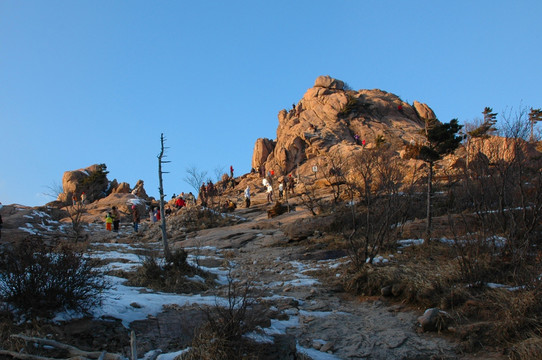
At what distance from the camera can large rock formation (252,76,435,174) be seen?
43.3 m

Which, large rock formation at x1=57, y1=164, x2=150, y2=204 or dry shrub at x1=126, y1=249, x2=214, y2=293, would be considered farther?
large rock formation at x1=57, y1=164, x2=150, y2=204

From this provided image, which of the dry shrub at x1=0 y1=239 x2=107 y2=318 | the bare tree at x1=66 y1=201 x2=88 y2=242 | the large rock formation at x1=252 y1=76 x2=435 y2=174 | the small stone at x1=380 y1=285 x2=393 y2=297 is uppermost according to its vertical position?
the large rock formation at x1=252 y1=76 x2=435 y2=174

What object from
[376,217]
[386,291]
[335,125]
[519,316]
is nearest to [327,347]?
[519,316]

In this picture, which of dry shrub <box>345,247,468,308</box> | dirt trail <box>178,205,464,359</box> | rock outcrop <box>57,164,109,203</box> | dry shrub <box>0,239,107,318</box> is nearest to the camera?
dry shrub <box>0,239,107,318</box>

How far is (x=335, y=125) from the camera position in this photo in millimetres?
45812

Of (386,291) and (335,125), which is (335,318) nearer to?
(386,291)

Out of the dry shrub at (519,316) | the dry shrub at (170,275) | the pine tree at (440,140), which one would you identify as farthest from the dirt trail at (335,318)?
the pine tree at (440,140)

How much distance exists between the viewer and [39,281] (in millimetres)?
5145

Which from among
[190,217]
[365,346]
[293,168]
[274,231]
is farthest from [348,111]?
[365,346]

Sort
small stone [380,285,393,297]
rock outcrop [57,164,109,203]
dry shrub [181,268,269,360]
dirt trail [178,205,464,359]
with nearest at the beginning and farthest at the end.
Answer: dry shrub [181,268,269,360], dirt trail [178,205,464,359], small stone [380,285,393,297], rock outcrop [57,164,109,203]

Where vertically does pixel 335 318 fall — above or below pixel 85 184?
below

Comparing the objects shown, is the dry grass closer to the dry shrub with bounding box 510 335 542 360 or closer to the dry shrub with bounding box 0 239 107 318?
the dry shrub with bounding box 510 335 542 360

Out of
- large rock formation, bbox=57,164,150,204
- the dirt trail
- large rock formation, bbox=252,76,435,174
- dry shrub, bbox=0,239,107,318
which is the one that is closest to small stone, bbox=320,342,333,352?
the dirt trail

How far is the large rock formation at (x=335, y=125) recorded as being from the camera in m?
43.3
